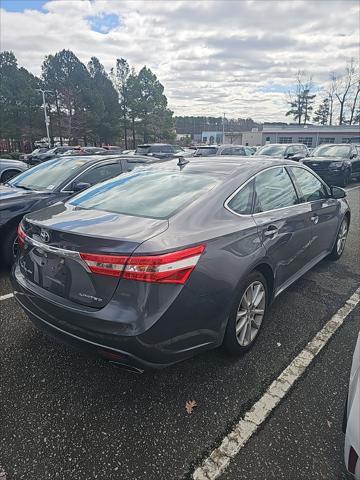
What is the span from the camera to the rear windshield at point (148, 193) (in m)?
2.54

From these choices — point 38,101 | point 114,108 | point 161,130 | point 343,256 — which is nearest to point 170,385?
point 343,256

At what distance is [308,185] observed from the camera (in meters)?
3.95

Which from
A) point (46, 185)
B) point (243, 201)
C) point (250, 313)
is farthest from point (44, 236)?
point (46, 185)

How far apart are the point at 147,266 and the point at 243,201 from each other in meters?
1.18

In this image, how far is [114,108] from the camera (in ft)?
162

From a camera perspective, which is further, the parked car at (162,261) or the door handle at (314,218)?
the door handle at (314,218)

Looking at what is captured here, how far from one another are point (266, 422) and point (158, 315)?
38.3 inches

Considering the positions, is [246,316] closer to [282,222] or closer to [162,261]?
[282,222]

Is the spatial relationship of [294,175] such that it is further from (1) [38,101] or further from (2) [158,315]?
(1) [38,101]

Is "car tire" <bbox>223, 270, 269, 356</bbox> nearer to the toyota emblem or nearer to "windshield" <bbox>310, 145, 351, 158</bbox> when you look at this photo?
the toyota emblem

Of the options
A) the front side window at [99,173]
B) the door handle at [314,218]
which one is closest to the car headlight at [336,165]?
the front side window at [99,173]

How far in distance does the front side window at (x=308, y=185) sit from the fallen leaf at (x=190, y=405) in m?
2.37

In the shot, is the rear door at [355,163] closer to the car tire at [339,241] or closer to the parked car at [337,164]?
the parked car at [337,164]

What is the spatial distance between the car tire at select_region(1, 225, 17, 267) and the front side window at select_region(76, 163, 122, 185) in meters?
1.20
